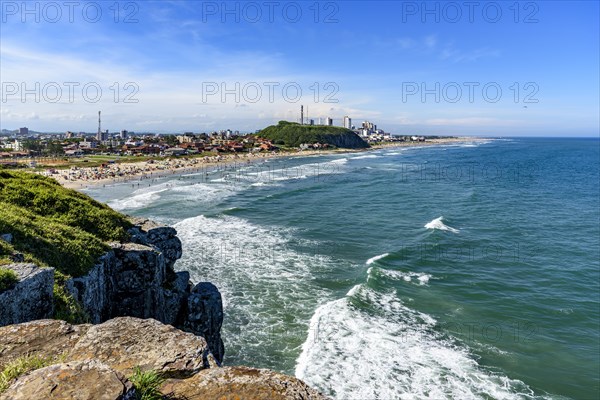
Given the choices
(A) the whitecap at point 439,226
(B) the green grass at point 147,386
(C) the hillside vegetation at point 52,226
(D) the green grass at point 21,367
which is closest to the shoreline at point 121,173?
(C) the hillside vegetation at point 52,226

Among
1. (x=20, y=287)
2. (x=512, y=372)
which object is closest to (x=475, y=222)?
(x=512, y=372)

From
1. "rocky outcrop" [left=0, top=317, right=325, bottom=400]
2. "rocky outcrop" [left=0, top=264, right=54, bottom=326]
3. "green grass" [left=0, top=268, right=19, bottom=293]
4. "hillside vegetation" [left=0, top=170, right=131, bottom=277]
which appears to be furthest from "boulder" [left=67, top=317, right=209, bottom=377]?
"hillside vegetation" [left=0, top=170, right=131, bottom=277]

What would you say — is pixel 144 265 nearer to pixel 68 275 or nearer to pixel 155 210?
pixel 68 275

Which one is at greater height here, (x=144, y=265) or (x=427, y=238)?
(x=144, y=265)

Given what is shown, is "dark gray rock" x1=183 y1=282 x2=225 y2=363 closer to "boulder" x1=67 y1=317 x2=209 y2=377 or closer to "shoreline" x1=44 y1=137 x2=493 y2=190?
"boulder" x1=67 y1=317 x2=209 y2=377

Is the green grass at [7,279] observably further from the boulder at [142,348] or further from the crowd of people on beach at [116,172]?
the crowd of people on beach at [116,172]
